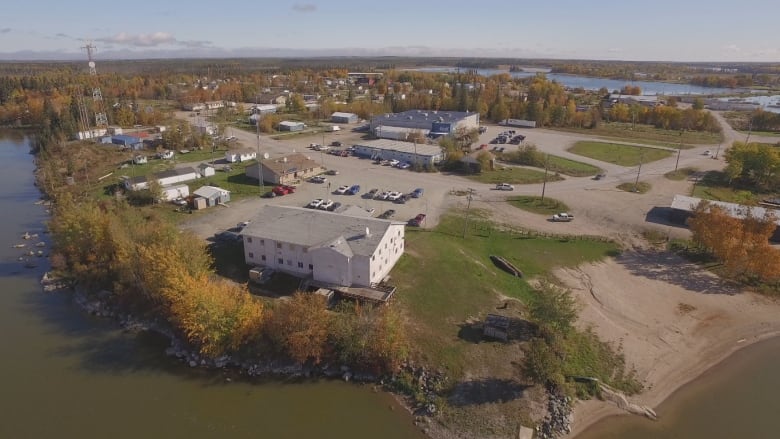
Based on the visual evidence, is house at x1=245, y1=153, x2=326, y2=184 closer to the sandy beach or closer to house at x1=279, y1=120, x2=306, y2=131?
house at x1=279, y1=120, x2=306, y2=131

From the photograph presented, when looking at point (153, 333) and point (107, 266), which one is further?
point (107, 266)

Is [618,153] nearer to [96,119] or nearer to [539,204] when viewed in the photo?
[539,204]

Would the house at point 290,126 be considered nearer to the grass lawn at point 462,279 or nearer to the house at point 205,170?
the house at point 205,170

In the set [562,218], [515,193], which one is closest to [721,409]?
[562,218]

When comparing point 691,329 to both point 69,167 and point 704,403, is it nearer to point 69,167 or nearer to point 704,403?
point 704,403

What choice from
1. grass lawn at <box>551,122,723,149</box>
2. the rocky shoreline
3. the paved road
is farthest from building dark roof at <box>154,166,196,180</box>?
grass lawn at <box>551,122,723,149</box>

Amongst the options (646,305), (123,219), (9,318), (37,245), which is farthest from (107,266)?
(646,305)
